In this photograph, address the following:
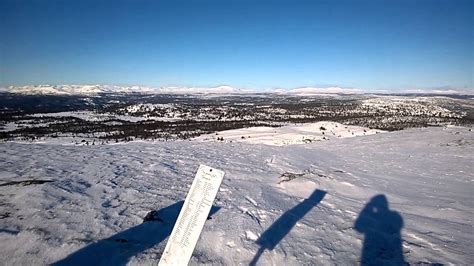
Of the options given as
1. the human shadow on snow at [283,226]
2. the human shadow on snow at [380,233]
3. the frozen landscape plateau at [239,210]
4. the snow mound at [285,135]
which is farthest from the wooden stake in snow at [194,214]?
the snow mound at [285,135]

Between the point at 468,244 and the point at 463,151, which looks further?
the point at 463,151

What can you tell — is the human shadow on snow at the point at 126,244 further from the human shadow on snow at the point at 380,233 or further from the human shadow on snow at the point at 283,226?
the human shadow on snow at the point at 380,233

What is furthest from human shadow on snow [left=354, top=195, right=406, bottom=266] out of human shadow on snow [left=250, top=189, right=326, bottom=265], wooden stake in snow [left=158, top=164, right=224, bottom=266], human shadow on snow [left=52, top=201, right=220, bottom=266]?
human shadow on snow [left=52, top=201, right=220, bottom=266]

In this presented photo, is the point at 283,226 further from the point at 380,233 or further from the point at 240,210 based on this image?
the point at 380,233

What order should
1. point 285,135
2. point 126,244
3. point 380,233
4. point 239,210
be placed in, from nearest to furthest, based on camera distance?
point 126,244
point 380,233
point 239,210
point 285,135

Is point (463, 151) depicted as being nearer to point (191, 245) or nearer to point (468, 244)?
point (468, 244)

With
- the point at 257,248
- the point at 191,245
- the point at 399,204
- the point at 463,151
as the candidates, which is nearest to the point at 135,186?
the point at 257,248

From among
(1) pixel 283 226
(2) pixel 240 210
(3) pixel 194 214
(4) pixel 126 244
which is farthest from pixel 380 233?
(4) pixel 126 244
